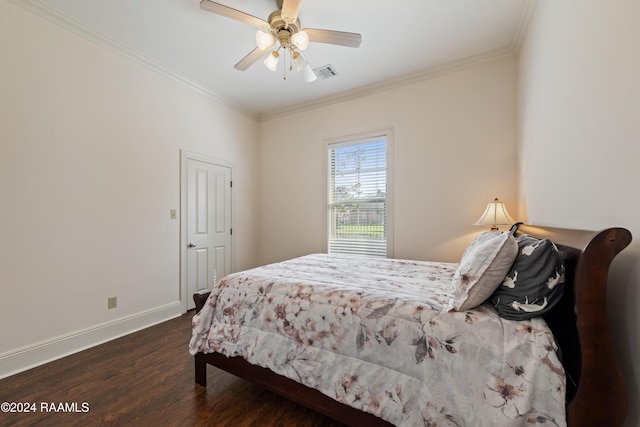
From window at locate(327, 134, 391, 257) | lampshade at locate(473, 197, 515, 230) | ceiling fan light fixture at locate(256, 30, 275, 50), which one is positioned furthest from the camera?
window at locate(327, 134, 391, 257)

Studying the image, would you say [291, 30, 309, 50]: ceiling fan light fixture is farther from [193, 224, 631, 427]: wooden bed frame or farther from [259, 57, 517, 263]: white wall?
[193, 224, 631, 427]: wooden bed frame

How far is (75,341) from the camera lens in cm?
235

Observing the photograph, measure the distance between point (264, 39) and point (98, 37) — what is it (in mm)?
1801

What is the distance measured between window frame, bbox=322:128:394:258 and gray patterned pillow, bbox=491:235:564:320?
2249 millimetres

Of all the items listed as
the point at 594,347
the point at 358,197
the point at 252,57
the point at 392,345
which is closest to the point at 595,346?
the point at 594,347

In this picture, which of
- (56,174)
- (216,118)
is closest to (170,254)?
(56,174)

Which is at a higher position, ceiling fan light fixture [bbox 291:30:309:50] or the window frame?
ceiling fan light fixture [bbox 291:30:309:50]

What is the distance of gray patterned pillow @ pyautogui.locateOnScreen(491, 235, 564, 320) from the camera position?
105cm

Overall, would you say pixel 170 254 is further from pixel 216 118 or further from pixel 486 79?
pixel 486 79

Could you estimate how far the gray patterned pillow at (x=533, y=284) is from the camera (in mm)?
1047

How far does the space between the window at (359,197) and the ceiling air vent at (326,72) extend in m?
0.91

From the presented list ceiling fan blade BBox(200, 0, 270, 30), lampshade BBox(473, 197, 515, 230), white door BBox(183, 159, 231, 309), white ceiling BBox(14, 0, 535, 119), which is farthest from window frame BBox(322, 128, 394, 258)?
ceiling fan blade BBox(200, 0, 270, 30)

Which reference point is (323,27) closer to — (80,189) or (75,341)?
(80,189)

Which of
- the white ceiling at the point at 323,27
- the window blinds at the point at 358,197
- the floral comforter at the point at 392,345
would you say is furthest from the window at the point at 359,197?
the floral comforter at the point at 392,345
